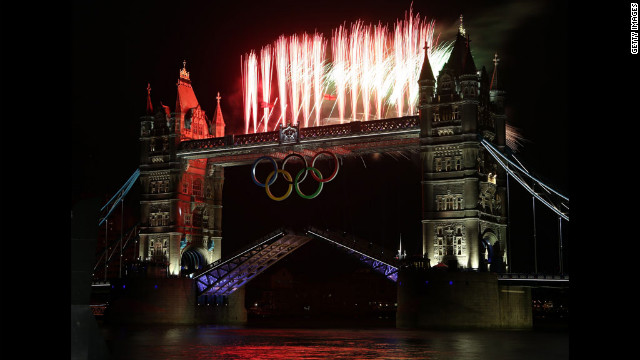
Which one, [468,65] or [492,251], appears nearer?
[468,65]

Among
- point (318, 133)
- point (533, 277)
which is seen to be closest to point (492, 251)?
point (533, 277)

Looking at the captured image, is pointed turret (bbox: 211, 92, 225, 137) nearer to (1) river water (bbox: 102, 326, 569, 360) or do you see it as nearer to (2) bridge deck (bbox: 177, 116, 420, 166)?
(2) bridge deck (bbox: 177, 116, 420, 166)

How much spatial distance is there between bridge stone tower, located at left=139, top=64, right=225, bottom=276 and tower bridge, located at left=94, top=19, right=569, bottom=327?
0.09 metres

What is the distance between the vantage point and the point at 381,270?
214ft

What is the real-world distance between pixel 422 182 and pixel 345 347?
83.2 ft

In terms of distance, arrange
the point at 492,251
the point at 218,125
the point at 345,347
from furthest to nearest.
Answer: the point at 218,125, the point at 492,251, the point at 345,347

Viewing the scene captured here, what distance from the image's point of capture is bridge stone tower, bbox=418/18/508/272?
62719 millimetres

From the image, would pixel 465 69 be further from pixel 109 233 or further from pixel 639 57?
pixel 109 233

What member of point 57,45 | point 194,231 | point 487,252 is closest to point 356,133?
point 487,252

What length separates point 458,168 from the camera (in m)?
63.5

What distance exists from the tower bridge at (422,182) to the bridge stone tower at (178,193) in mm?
88

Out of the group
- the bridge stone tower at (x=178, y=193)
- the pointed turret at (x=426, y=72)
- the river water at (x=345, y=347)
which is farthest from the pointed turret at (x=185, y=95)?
the river water at (x=345, y=347)

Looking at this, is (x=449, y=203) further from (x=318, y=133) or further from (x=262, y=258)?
(x=262, y=258)

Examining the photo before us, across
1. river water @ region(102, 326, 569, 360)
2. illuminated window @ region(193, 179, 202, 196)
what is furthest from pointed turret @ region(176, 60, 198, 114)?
river water @ region(102, 326, 569, 360)
